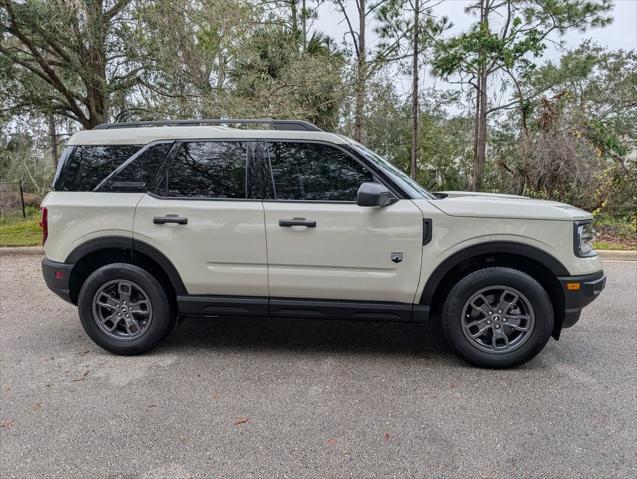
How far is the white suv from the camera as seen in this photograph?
11.4 feet

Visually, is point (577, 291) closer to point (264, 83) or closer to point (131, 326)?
point (131, 326)

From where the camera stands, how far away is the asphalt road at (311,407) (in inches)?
96.6

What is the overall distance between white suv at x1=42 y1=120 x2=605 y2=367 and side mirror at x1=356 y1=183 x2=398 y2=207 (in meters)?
0.01

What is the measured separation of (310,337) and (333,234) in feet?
4.13

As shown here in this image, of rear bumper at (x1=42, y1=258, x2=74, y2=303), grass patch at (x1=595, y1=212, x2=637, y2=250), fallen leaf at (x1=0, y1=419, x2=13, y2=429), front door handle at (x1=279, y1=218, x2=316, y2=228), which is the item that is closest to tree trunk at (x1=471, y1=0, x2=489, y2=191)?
grass patch at (x1=595, y1=212, x2=637, y2=250)

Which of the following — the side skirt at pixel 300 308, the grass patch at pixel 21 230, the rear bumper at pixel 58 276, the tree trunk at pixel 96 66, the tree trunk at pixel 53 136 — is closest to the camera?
the side skirt at pixel 300 308

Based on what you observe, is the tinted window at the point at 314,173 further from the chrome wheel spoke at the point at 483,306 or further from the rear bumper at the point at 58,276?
the rear bumper at the point at 58,276

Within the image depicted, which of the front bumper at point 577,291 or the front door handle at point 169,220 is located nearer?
the front bumper at point 577,291

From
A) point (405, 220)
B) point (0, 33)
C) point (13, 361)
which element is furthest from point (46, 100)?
point (405, 220)

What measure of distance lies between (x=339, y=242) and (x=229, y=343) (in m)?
1.50

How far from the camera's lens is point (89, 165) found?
154 inches

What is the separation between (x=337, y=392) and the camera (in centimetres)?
321

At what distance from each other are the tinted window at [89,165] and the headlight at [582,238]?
362 centimetres

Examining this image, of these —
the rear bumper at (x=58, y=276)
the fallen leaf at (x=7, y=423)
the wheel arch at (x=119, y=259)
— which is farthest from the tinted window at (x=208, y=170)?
the fallen leaf at (x=7, y=423)
